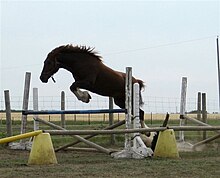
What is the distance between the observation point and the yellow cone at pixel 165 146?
8633 mm

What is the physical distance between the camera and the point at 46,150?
761 centimetres

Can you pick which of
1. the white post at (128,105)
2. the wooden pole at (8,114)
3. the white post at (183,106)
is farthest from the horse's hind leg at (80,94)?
the wooden pole at (8,114)

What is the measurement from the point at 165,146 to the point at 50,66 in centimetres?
259

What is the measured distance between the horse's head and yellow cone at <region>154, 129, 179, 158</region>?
232cm

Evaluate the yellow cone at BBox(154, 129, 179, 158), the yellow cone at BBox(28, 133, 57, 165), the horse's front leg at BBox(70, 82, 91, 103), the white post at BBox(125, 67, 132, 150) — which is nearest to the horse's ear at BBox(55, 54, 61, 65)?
the horse's front leg at BBox(70, 82, 91, 103)

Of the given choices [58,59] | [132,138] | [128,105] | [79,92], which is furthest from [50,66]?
[132,138]

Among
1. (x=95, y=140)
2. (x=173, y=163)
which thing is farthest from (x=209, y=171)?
(x=95, y=140)

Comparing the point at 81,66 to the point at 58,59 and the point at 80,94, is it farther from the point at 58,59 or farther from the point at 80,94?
the point at 80,94

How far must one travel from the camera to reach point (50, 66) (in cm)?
945

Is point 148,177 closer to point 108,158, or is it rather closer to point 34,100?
point 108,158

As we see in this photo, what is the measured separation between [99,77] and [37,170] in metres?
3.12

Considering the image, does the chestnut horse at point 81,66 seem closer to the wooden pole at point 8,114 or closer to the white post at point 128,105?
the white post at point 128,105

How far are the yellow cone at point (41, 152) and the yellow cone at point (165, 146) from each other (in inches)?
76.3

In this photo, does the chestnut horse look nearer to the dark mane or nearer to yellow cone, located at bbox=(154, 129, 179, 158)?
the dark mane
